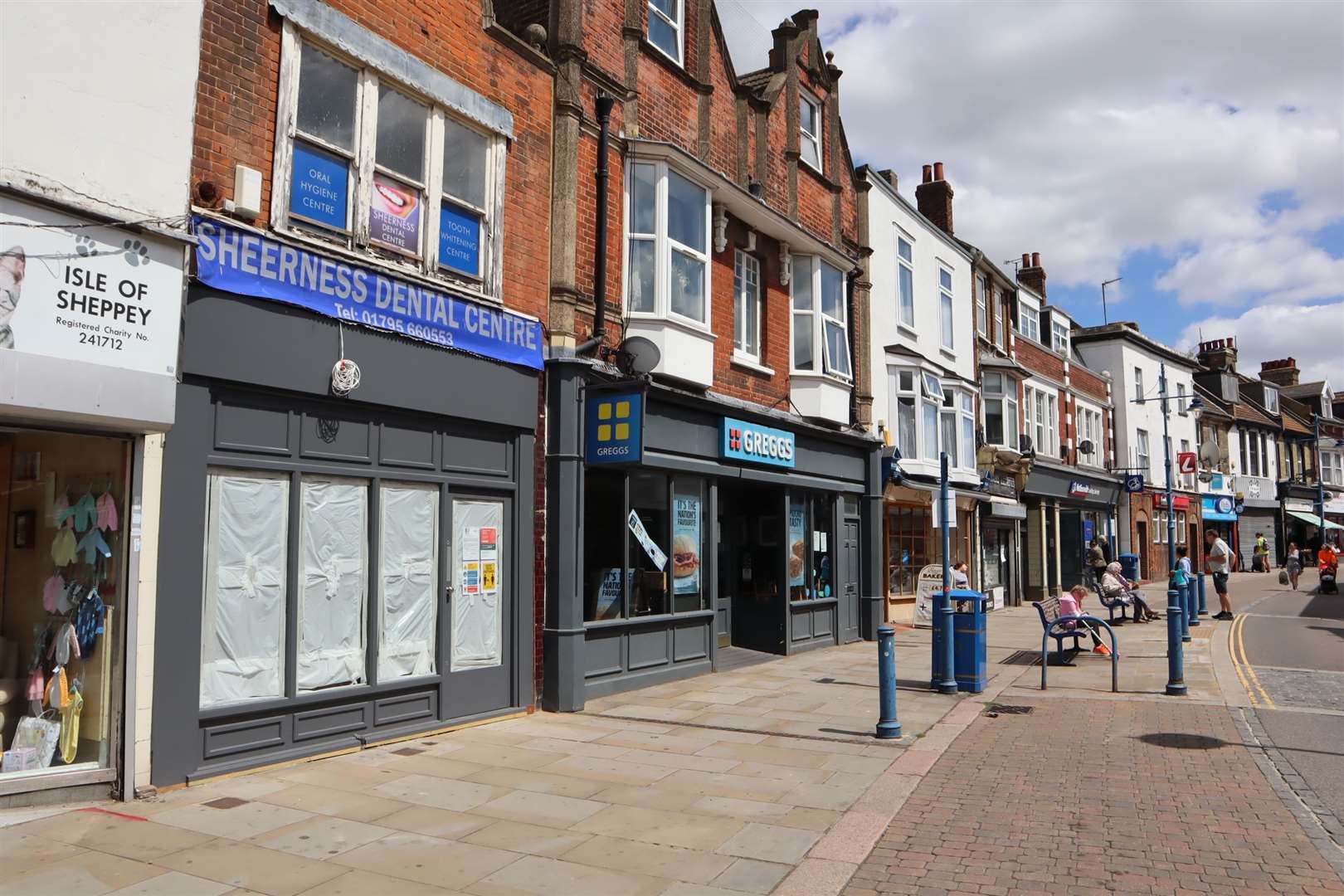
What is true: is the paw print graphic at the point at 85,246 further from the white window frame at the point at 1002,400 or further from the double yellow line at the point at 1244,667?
the white window frame at the point at 1002,400

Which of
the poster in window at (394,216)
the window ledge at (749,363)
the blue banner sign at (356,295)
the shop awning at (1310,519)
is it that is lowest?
the shop awning at (1310,519)

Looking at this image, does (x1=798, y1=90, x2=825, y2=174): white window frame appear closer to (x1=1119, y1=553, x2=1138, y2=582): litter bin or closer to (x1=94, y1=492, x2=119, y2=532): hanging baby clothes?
(x1=94, y1=492, x2=119, y2=532): hanging baby clothes

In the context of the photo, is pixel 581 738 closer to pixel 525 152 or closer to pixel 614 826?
pixel 614 826

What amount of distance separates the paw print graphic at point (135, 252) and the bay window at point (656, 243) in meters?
6.24

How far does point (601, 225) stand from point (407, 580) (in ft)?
16.2

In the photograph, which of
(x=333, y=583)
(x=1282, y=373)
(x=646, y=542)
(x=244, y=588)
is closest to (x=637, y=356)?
(x=646, y=542)

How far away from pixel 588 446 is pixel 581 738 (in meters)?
3.41

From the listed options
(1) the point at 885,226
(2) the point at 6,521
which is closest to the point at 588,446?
(2) the point at 6,521

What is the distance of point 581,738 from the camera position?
9.19 m

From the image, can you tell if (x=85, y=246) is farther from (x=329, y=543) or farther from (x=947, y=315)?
(x=947, y=315)

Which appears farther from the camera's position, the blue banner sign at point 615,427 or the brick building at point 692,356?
the brick building at point 692,356

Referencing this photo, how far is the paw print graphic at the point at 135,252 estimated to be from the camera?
265 inches

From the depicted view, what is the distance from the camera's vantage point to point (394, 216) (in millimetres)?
9141

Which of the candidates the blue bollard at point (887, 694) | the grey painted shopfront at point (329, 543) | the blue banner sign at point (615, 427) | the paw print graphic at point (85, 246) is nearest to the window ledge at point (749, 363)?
the blue banner sign at point (615, 427)
